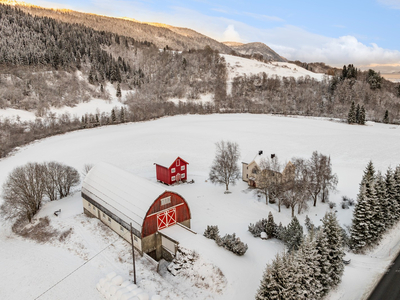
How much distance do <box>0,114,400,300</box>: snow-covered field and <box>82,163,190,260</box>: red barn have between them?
5.05 feet

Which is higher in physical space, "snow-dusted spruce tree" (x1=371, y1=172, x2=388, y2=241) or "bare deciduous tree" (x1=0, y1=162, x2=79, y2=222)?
"snow-dusted spruce tree" (x1=371, y1=172, x2=388, y2=241)

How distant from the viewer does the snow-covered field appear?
16812mm

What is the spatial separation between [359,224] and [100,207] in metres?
23.2

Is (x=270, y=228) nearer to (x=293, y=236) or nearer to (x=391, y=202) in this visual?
(x=293, y=236)

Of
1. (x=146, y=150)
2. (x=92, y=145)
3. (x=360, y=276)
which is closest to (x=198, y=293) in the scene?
(x=360, y=276)

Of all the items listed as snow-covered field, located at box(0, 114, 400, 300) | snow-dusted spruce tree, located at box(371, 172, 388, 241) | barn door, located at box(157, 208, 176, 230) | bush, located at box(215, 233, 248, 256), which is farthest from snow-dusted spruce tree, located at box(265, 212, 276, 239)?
barn door, located at box(157, 208, 176, 230)

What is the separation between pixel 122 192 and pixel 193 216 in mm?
8291

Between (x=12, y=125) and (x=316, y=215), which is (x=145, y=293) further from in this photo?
(x=12, y=125)

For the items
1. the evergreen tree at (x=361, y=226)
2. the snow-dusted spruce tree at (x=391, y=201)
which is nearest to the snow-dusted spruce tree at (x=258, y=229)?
the evergreen tree at (x=361, y=226)

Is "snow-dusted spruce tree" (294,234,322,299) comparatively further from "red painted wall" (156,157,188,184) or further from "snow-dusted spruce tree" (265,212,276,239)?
"red painted wall" (156,157,188,184)

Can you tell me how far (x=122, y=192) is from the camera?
22812mm

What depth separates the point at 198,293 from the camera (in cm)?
1605

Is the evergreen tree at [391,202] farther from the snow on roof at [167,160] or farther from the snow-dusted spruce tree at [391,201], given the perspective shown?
the snow on roof at [167,160]

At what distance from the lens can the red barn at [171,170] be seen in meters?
36.4
